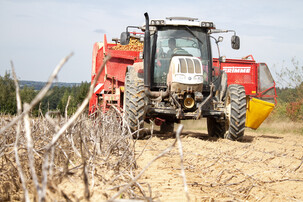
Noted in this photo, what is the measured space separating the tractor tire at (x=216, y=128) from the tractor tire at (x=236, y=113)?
2.26ft

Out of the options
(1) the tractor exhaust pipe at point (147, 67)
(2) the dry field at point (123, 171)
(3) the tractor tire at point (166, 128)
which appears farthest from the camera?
(3) the tractor tire at point (166, 128)

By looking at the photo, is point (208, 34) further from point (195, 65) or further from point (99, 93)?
point (99, 93)

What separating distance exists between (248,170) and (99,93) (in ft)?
22.9

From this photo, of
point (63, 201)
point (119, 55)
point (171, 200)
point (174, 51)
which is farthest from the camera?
point (119, 55)

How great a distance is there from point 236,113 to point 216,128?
4.65 feet

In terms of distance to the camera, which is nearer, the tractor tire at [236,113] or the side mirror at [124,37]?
the side mirror at [124,37]

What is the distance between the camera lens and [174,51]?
313 inches

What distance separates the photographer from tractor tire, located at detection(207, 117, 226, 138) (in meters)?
8.91

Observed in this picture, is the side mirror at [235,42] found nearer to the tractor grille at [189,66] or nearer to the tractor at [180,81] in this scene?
the tractor at [180,81]

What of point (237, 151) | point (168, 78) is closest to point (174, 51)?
point (168, 78)

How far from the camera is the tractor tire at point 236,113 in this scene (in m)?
7.80

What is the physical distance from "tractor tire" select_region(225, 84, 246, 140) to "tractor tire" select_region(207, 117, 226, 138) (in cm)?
69

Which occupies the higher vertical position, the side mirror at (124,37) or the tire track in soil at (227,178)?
the side mirror at (124,37)

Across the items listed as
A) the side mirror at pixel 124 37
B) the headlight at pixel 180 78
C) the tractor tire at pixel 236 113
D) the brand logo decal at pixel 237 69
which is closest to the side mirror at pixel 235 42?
the tractor tire at pixel 236 113
